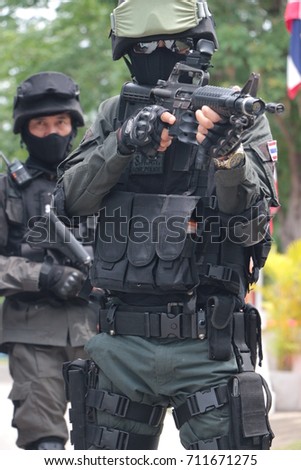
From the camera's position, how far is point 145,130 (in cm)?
409

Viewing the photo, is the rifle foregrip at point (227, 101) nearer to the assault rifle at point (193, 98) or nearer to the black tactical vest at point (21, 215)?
the assault rifle at point (193, 98)

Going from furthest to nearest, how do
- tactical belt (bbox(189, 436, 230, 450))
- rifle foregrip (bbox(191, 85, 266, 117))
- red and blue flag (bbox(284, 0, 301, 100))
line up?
red and blue flag (bbox(284, 0, 301, 100))
tactical belt (bbox(189, 436, 230, 450))
rifle foregrip (bbox(191, 85, 266, 117))

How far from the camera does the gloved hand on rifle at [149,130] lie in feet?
13.4

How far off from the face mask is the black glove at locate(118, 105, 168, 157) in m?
A: 2.37

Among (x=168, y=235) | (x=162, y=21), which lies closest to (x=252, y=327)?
(x=168, y=235)

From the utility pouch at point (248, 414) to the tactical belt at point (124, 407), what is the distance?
0.37m

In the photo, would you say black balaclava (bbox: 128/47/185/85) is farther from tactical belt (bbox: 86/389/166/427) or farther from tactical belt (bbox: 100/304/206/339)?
tactical belt (bbox: 86/389/166/427)

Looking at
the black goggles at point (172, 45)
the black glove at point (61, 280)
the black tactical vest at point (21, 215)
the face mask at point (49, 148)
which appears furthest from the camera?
the face mask at point (49, 148)

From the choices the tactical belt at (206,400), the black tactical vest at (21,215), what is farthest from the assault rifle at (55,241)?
the tactical belt at (206,400)

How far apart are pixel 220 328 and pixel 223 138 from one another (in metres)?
0.79

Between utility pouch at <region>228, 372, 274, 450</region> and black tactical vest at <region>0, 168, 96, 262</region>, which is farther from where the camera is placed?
black tactical vest at <region>0, 168, 96, 262</region>

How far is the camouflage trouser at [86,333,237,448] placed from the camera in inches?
167

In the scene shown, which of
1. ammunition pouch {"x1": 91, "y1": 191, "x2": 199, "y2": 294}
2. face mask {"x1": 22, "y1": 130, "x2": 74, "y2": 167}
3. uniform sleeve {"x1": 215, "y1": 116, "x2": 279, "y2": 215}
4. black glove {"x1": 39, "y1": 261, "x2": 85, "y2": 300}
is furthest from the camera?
face mask {"x1": 22, "y1": 130, "x2": 74, "y2": 167}

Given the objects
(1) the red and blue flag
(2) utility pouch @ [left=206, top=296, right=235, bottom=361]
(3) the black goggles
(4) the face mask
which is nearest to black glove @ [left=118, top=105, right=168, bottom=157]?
(3) the black goggles
